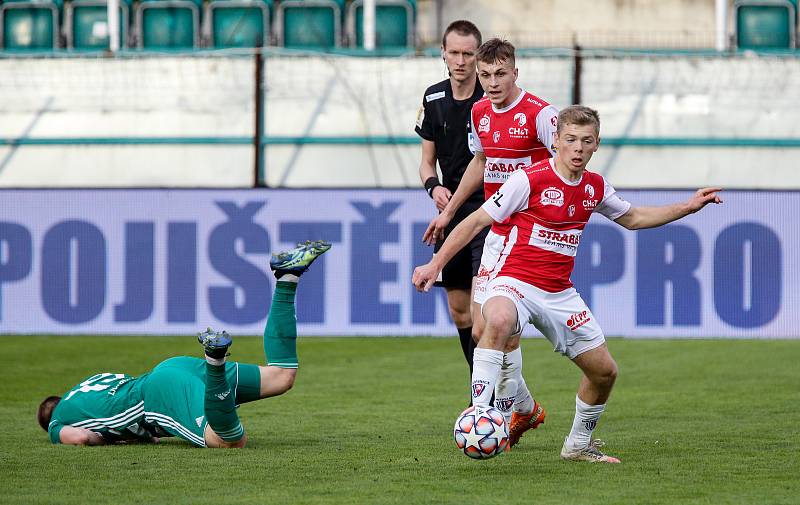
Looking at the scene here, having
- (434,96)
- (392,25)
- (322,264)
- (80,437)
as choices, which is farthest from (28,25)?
(80,437)

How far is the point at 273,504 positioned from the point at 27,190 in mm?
10495

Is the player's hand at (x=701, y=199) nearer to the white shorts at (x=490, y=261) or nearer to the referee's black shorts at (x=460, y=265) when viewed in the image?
the white shorts at (x=490, y=261)

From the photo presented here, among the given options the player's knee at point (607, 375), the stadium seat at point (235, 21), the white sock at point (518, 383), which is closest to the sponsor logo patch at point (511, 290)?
the player's knee at point (607, 375)

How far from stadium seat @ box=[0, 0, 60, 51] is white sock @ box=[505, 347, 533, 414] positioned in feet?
47.6

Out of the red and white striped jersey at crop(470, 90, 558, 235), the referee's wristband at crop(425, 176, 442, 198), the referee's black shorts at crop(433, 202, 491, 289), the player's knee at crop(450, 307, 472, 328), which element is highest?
the red and white striped jersey at crop(470, 90, 558, 235)


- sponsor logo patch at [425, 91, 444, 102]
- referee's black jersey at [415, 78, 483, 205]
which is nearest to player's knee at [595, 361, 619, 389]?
referee's black jersey at [415, 78, 483, 205]

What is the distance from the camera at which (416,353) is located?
1306cm

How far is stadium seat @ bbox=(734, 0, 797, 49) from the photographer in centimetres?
1938

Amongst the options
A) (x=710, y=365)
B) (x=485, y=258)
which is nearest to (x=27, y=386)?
(x=485, y=258)

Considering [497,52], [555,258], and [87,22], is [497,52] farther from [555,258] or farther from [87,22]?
[87,22]

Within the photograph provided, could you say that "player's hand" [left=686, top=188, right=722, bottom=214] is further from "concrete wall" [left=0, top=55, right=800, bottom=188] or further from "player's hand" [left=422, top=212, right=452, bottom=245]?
"concrete wall" [left=0, top=55, right=800, bottom=188]

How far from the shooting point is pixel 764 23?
19500mm

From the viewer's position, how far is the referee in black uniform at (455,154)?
785 centimetres

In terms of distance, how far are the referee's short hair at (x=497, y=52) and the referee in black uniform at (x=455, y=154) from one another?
0.78m
